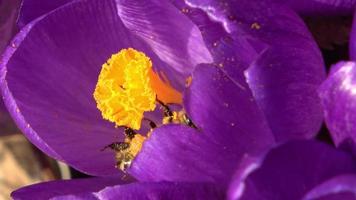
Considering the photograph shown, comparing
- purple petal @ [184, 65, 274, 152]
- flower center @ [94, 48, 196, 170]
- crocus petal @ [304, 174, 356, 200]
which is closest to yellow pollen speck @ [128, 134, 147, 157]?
flower center @ [94, 48, 196, 170]

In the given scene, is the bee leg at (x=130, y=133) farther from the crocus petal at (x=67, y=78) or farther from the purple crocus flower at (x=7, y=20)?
the purple crocus flower at (x=7, y=20)

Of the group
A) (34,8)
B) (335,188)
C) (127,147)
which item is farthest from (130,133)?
(335,188)

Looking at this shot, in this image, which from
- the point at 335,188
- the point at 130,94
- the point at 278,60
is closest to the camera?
the point at 335,188

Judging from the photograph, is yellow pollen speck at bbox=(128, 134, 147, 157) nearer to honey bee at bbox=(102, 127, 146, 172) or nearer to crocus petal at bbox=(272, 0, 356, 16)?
honey bee at bbox=(102, 127, 146, 172)

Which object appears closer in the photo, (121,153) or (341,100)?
(341,100)

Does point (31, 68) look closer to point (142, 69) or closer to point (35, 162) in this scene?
point (142, 69)

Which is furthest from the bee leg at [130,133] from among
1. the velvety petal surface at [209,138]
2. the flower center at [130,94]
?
the velvety petal surface at [209,138]

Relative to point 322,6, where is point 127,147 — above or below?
below

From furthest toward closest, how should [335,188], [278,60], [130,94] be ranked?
1. [130,94]
2. [278,60]
3. [335,188]

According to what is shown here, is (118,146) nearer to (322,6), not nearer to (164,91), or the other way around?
(164,91)
